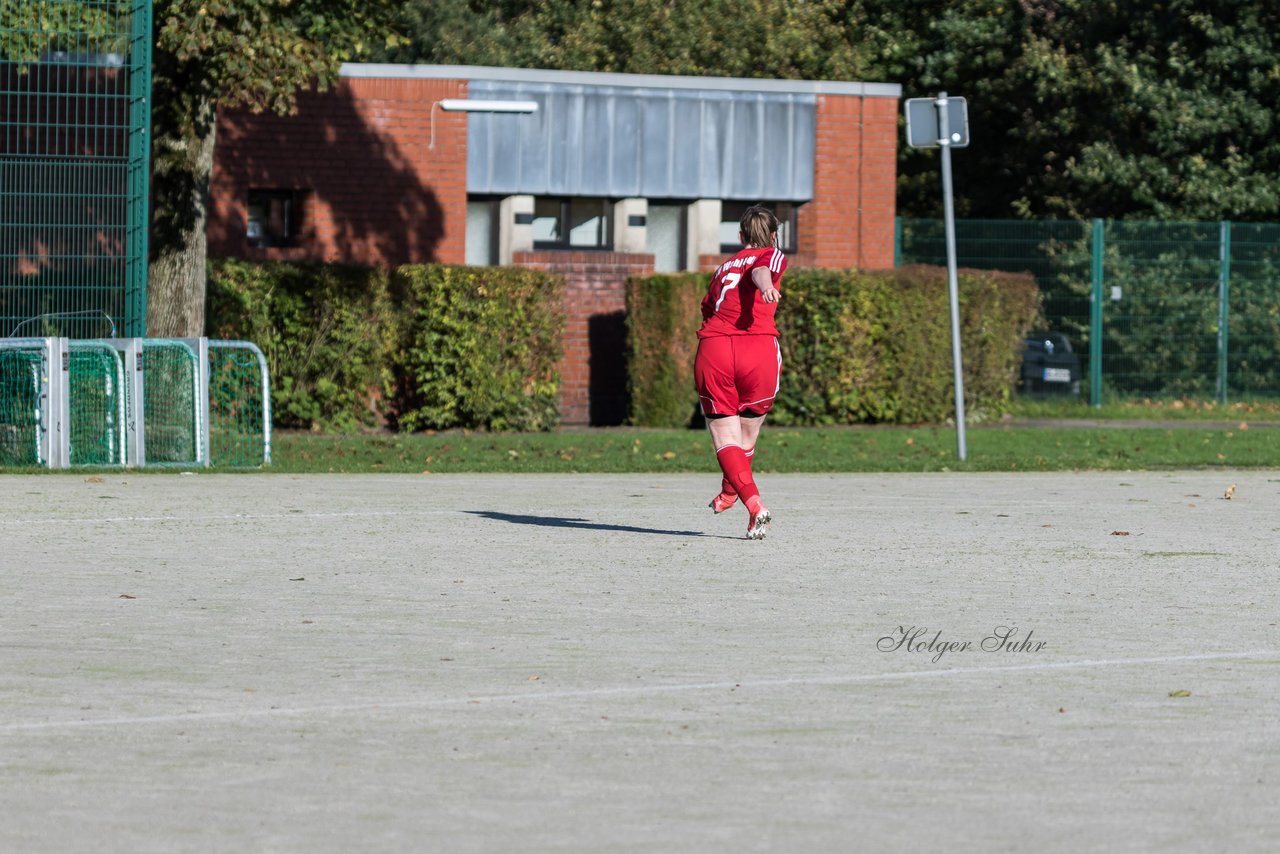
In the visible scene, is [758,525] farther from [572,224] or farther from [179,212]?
[572,224]

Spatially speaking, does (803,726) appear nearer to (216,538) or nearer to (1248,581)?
(1248,581)

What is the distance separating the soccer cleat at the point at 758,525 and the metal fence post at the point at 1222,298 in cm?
1814

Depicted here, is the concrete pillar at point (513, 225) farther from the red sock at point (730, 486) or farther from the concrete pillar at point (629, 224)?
the red sock at point (730, 486)

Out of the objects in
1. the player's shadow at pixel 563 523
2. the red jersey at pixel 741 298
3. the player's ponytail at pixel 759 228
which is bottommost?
the player's shadow at pixel 563 523

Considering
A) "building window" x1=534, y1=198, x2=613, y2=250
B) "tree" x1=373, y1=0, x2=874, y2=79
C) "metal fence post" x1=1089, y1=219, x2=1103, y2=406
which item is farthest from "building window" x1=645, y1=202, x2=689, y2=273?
"tree" x1=373, y1=0, x2=874, y2=79

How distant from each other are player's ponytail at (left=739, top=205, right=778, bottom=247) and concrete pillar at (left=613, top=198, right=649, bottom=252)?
50.1ft

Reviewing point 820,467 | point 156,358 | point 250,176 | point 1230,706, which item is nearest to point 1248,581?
point 1230,706

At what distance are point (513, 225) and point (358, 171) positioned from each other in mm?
1990

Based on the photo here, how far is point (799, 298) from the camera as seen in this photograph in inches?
925

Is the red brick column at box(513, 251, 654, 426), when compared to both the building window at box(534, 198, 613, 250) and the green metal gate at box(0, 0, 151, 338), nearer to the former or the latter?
the building window at box(534, 198, 613, 250)

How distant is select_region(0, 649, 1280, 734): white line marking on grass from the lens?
6402 mm

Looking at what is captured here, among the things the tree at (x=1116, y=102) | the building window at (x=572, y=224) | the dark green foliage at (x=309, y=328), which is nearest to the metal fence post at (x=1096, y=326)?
the tree at (x=1116, y=102)

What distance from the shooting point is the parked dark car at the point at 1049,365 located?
2769 cm

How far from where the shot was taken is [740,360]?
1141 centimetres
